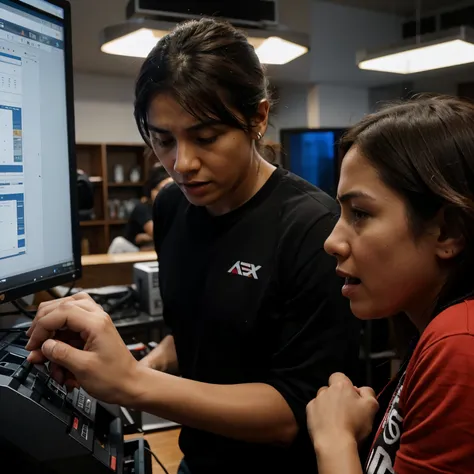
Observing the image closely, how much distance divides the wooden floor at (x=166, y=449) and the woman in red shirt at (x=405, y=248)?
540mm

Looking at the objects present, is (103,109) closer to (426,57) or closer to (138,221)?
(138,221)

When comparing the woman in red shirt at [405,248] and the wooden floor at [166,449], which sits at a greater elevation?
the woman in red shirt at [405,248]

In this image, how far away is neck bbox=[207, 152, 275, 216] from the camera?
3.08ft

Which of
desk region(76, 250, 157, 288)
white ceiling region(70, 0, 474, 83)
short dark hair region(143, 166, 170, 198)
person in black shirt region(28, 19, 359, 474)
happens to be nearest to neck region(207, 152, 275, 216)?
person in black shirt region(28, 19, 359, 474)

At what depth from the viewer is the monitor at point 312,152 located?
248 inches

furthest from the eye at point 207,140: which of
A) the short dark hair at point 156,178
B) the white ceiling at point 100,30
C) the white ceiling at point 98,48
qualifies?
the white ceiling at point 100,30

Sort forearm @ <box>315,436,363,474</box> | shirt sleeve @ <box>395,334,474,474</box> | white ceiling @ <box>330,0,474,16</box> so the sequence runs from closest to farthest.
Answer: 1. shirt sleeve @ <box>395,334,474,474</box>
2. forearm @ <box>315,436,363,474</box>
3. white ceiling @ <box>330,0,474,16</box>

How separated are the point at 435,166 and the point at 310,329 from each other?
303 millimetres

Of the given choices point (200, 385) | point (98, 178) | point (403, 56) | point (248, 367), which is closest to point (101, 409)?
point (200, 385)

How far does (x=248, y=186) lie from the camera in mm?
947

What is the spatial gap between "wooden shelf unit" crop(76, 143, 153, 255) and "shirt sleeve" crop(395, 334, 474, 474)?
5465 millimetres

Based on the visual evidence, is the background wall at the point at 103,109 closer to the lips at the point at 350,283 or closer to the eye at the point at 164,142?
the eye at the point at 164,142

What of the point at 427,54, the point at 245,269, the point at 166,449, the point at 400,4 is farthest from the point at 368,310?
the point at 400,4

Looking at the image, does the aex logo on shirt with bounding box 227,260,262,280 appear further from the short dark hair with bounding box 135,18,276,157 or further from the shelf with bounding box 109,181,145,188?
the shelf with bounding box 109,181,145,188
